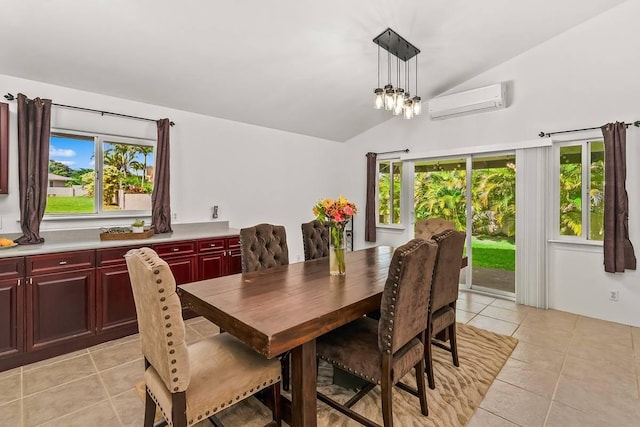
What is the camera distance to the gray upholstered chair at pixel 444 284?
2.22 metres

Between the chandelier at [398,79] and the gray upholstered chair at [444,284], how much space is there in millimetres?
1273

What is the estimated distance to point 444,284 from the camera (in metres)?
2.35

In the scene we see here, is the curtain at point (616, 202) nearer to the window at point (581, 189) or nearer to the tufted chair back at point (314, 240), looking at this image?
the window at point (581, 189)

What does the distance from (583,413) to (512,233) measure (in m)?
2.75

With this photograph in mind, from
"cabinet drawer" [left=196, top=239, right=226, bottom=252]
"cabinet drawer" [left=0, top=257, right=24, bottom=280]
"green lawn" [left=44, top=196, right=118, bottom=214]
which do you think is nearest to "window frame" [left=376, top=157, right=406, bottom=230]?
"cabinet drawer" [left=196, top=239, right=226, bottom=252]

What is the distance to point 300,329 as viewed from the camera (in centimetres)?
148

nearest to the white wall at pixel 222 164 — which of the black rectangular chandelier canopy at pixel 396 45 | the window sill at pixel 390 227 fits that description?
the window sill at pixel 390 227

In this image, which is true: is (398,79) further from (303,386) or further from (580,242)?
(303,386)

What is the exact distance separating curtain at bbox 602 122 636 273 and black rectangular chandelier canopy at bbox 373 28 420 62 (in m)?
2.27

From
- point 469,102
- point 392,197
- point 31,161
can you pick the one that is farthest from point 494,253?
point 31,161

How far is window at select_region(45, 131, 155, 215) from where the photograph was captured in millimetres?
3309

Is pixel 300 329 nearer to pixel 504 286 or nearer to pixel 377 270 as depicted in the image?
pixel 377 270

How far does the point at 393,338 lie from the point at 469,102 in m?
3.87

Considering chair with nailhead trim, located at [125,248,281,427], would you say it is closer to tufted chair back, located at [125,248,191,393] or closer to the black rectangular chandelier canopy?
tufted chair back, located at [125,248,191,393]
